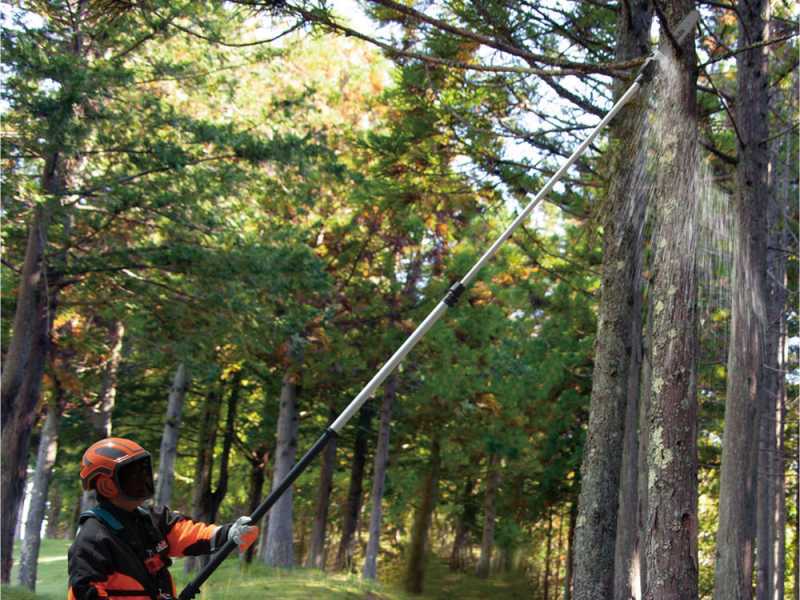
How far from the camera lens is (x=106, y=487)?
4555 millimetres

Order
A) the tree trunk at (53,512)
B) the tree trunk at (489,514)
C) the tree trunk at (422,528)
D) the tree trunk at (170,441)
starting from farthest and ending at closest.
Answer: the tree trunk at (53,512) < the tree trunk at (489,514) < the tree trunk at (422,528) < the tree trunk at (170,441)

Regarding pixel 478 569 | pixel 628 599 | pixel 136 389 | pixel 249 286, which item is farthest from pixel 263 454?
pixel 628 599

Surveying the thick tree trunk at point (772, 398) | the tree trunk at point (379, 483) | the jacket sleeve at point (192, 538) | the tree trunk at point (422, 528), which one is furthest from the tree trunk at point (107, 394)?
the jacket sleeve at point (192, 538)

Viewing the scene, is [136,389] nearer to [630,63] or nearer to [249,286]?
[249,286]

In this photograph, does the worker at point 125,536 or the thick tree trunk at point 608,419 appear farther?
the thick tree trunk at point 608,419

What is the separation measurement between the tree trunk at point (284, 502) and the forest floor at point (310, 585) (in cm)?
72

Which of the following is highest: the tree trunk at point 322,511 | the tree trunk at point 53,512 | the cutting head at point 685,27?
the cutting head at point 685,27

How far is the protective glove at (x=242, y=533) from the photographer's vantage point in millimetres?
4805

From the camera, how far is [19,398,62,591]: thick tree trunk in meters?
15.8

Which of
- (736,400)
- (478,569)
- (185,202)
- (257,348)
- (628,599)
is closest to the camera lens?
(736,400)

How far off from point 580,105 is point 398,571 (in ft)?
49.7

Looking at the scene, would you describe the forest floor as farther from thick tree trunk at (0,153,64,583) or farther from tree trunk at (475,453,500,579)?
thick tree trunk at (0,153,64,583)

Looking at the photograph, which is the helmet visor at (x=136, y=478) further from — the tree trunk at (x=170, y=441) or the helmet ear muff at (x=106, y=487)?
the tree trunk at (x=170, y=441)

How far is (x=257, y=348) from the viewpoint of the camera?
50.5 feet
